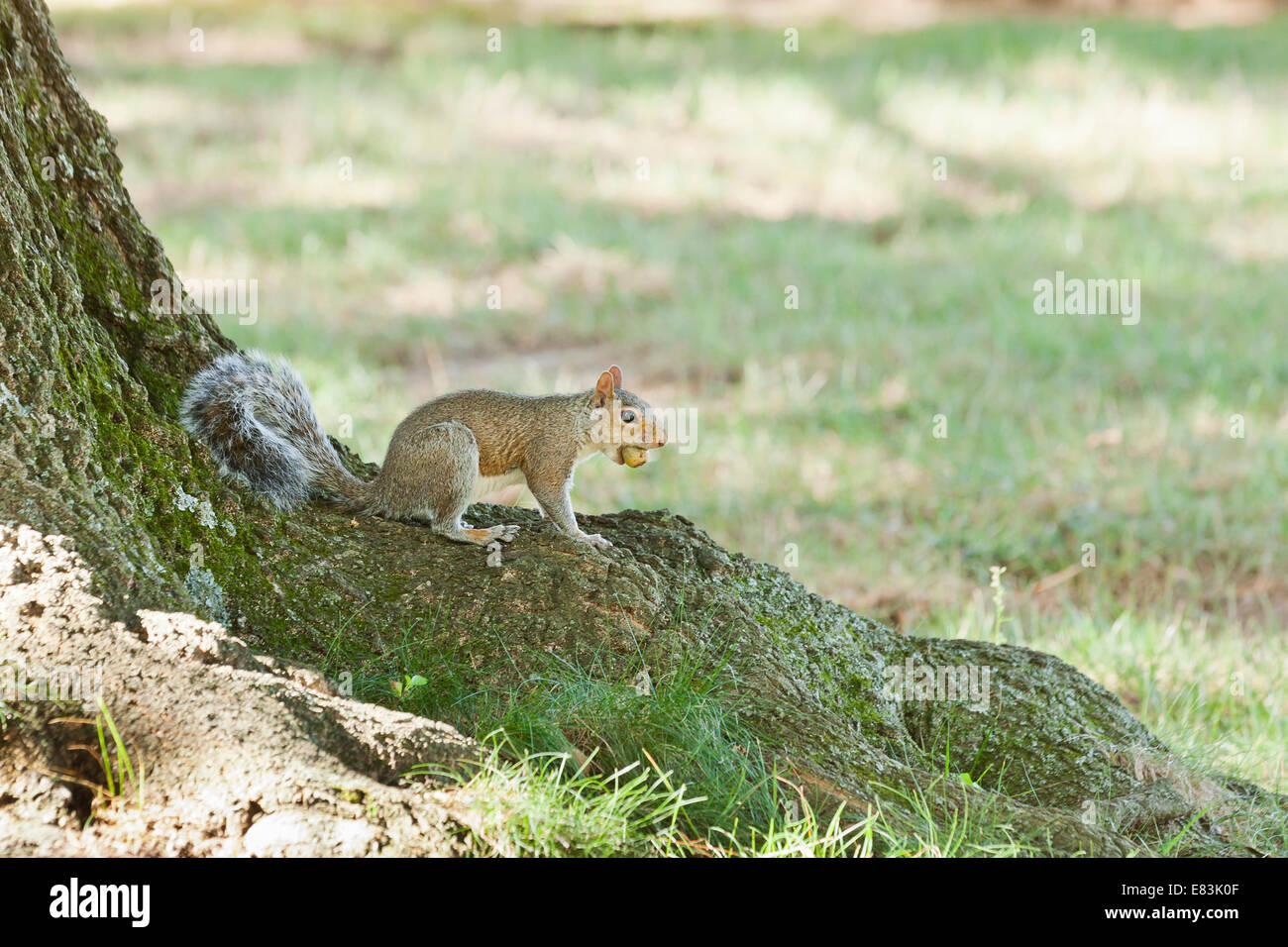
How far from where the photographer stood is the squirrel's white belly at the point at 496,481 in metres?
3.06

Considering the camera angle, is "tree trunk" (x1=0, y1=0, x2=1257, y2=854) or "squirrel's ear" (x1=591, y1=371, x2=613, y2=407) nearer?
"tree trunk" (x1=0, y1=0, x2=1257, y2=854)

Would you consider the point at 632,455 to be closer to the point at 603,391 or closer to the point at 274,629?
the point at 603,391

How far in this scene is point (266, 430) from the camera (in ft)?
8.73

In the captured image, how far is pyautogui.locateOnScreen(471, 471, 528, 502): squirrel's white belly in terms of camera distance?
306 centimetres

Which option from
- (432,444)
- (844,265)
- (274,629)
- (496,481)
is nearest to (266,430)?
(432,444)

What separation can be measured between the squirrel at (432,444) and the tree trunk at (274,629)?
0.07 metres

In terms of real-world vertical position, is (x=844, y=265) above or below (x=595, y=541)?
above

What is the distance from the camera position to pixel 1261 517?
504 centimetres

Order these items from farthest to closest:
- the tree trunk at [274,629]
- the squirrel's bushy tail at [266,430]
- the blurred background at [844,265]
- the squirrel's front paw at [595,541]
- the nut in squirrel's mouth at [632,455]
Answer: the blurred background at [844,265] < the nut in squirrel's mouth at [632,455] < the squirrel's front paw at [595,541] < the squirrel's bushy tail at [266,430] < the tree trunk at [274,629]

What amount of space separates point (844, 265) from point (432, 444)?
5820mm

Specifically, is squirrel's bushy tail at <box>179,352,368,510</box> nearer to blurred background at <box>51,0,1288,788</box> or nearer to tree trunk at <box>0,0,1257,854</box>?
tree trunk at <box>0,0,1257,854</box>

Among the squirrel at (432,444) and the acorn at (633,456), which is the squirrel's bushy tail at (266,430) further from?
the acorn at (633,456)

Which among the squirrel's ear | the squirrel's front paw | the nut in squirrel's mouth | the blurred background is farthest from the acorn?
the blurred background

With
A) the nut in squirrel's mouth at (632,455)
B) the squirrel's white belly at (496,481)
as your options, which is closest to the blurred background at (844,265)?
the nut in squirrel's mouth at (632,455)
